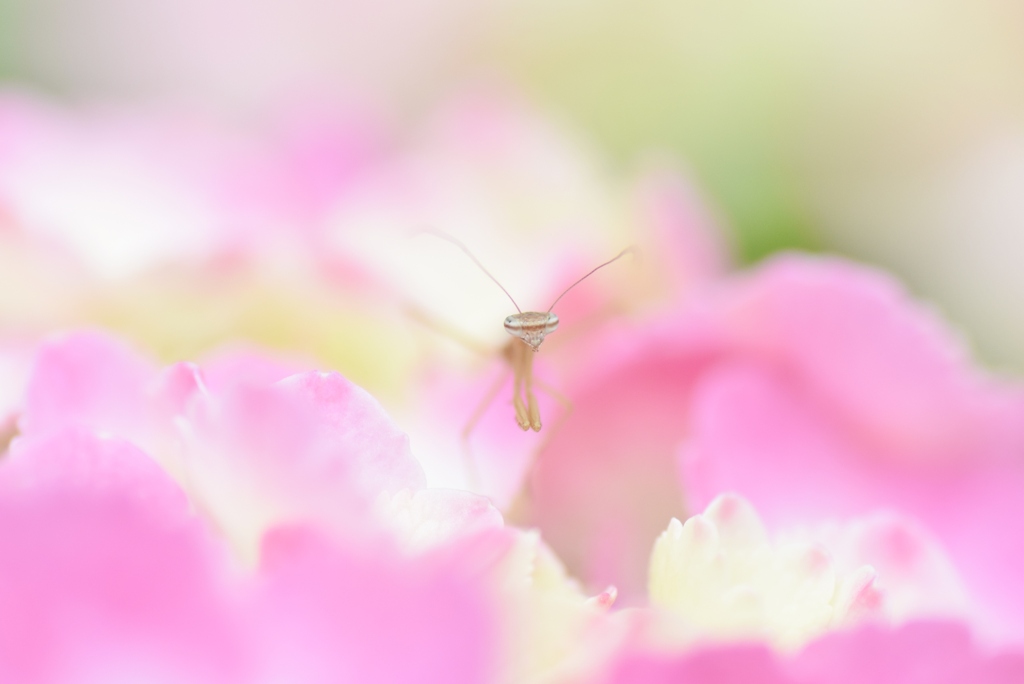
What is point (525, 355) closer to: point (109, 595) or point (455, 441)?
point (455, 441)

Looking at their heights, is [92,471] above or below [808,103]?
below

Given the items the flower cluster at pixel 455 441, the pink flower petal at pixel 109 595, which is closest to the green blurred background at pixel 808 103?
the flower cluster at pixel 455 441

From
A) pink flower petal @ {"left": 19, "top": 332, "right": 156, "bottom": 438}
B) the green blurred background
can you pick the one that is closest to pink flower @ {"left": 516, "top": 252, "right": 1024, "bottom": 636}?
pink flower petal @ {"left": 19, "top": 332, "right": 156, "bottom": 438}

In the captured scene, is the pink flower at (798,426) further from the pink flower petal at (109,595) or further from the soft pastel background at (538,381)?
the pink flower petal at (109,595)

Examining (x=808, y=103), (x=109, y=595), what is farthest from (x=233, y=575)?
(x=808, y=103)

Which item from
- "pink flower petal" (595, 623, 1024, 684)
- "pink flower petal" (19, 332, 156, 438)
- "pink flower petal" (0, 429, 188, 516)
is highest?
"pink flower petal" (19, 332, 156, 438)

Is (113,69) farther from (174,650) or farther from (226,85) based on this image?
(174,650)

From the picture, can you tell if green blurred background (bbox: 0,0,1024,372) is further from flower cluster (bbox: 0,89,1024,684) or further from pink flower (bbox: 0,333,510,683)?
pink flower (bbox: 0,333,510,683)

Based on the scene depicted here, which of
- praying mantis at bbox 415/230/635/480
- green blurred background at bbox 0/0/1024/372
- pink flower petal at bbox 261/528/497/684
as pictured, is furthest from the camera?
green blurred background at bbox 0/0/1024/372
